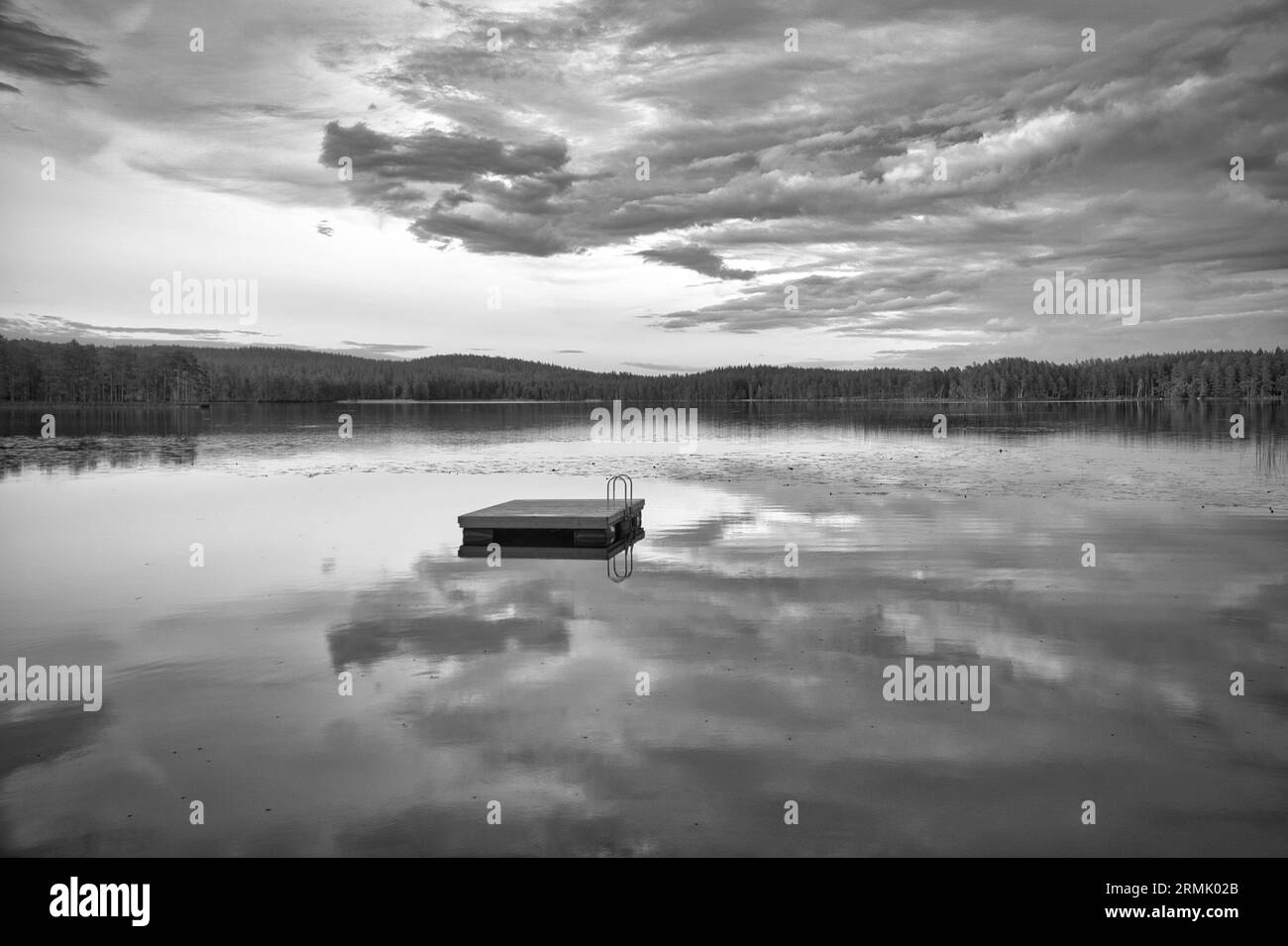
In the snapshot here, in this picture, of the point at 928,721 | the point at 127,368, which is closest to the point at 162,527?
the point at 928,721

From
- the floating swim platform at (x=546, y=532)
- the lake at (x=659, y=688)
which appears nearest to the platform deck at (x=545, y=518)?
the floating swim platform at (x=546, y=532)

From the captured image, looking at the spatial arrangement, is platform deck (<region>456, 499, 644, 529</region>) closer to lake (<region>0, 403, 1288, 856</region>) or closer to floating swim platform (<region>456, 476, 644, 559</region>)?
floating swim platform (<region>456, 476, 644, 559</region>)

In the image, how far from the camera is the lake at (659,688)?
7.23 meters

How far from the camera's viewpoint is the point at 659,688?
10336 mm

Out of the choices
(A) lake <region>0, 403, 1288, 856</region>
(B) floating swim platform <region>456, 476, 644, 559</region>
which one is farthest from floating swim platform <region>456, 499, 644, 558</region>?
(A) lake <region>0, 403, 1288, 856</region>

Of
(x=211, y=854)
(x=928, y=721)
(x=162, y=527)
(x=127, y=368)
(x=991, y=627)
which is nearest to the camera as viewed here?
(x=211, y=854)

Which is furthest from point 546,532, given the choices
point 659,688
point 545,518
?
point 659,688

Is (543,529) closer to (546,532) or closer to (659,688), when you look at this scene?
(546,532)

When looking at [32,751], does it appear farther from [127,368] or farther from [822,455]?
[127,368]

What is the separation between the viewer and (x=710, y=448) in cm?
5597

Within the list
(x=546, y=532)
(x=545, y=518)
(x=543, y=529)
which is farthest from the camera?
(x=546, y=532)

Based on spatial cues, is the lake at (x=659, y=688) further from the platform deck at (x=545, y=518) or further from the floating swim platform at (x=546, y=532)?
the platform deck at (x=545, y=518)

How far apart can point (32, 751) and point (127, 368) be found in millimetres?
189225
